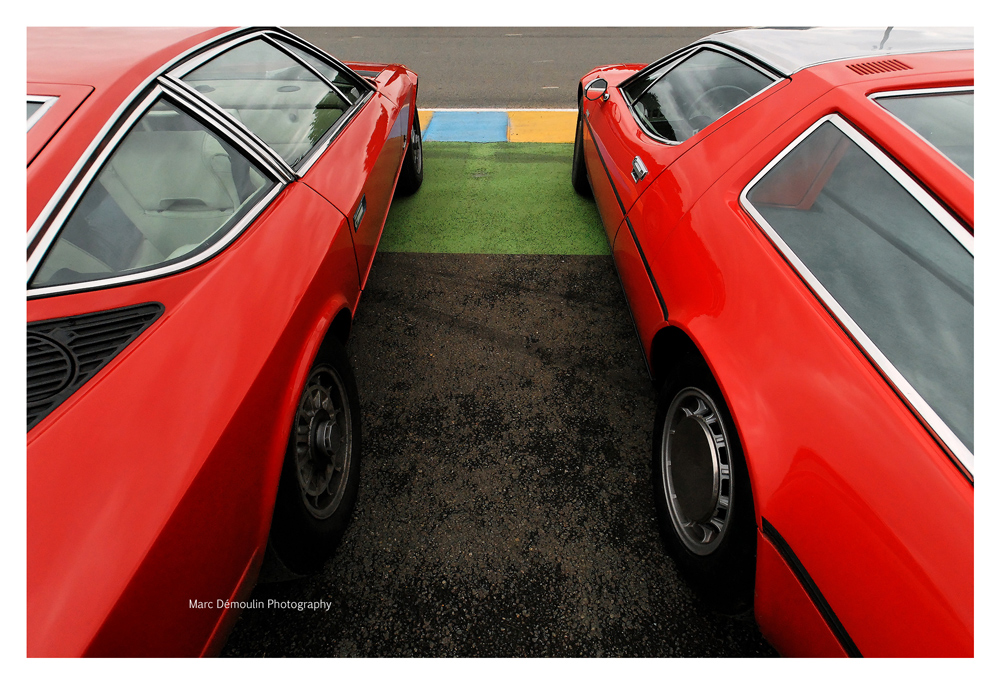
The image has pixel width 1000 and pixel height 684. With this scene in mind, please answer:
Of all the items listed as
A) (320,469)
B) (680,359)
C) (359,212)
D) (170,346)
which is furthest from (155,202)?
(680,359)

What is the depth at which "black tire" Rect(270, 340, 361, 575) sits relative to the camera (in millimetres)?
1566

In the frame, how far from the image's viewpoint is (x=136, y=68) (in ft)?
5.36

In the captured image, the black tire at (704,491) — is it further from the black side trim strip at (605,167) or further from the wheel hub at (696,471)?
the black side trim strip at (605,167)

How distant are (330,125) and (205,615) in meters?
2.31

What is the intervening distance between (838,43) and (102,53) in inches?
110

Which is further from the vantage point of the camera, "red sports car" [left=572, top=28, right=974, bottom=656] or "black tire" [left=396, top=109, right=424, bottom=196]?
"black tire" [left=396, top=109, right=424, bottom=196]

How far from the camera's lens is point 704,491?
1.69 meters

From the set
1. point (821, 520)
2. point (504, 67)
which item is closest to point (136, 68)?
point (821, 520)

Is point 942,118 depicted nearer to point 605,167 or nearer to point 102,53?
point 605,167

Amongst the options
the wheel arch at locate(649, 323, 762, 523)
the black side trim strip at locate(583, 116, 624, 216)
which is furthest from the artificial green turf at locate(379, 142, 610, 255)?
the wheel arch at locate(649, 323, 762, 523)

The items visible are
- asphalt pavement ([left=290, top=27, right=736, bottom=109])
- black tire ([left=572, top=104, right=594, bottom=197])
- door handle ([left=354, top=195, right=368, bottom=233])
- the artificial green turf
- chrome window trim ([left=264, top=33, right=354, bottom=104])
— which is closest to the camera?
door handle ([left=354, top=195, right=368, bottom=233])

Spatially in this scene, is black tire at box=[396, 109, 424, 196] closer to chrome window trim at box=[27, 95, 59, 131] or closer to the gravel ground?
the gravel ground

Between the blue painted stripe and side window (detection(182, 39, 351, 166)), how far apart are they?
270 centimetres

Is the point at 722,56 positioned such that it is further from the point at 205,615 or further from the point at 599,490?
the point at 205,615
